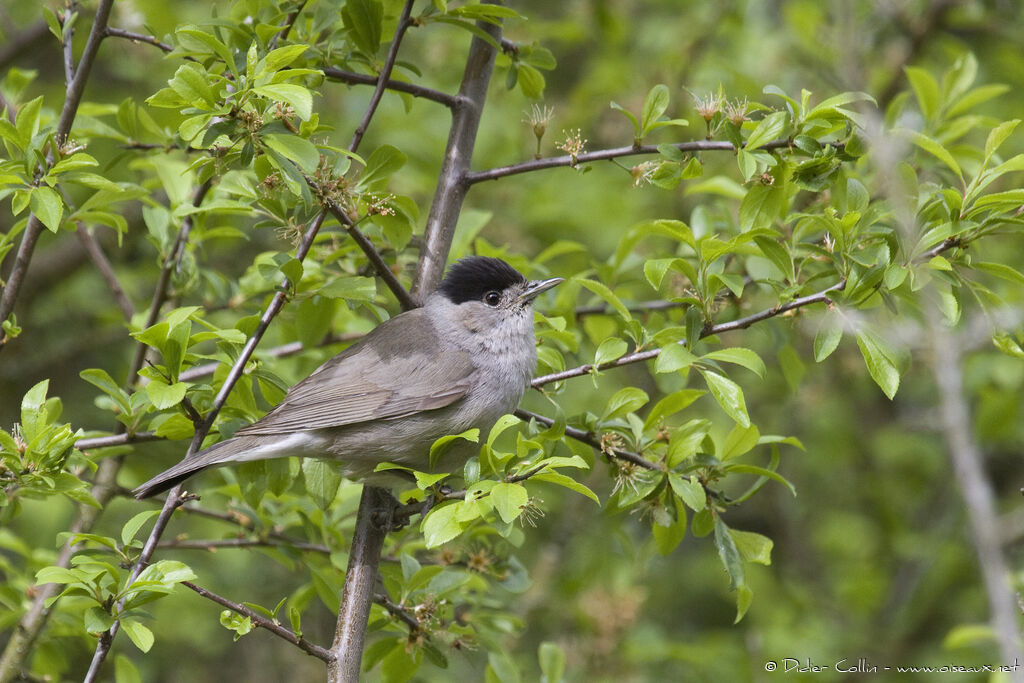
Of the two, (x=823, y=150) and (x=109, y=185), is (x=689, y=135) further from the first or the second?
(x=109, y=185)

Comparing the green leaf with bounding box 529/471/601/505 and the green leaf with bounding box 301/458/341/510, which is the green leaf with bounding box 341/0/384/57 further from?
the green leaf with bounding box 529/471/601/505

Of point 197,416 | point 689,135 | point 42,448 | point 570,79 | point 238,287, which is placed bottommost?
point 42,448

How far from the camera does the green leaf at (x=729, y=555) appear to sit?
304 cm

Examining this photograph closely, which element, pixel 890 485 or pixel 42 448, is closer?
pixel 42 448

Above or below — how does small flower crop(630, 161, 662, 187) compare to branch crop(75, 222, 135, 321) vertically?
below

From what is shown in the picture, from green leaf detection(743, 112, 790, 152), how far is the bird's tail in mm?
1879

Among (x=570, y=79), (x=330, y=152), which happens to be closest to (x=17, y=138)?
(x=330, y=152)

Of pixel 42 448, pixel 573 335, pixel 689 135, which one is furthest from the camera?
pixel 689 135

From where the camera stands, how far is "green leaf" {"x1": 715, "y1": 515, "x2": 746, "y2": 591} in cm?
304

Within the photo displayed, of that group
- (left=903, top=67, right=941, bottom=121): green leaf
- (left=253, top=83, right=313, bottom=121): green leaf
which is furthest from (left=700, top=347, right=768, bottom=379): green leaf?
(left=903, top=67, right=941, bottom=121): green leaf

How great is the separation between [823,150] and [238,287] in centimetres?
251

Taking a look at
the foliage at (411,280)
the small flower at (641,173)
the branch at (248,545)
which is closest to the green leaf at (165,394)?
the foliage at (411,280)

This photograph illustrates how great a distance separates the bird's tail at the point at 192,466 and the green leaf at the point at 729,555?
157cm

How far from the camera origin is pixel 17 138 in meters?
2.82
